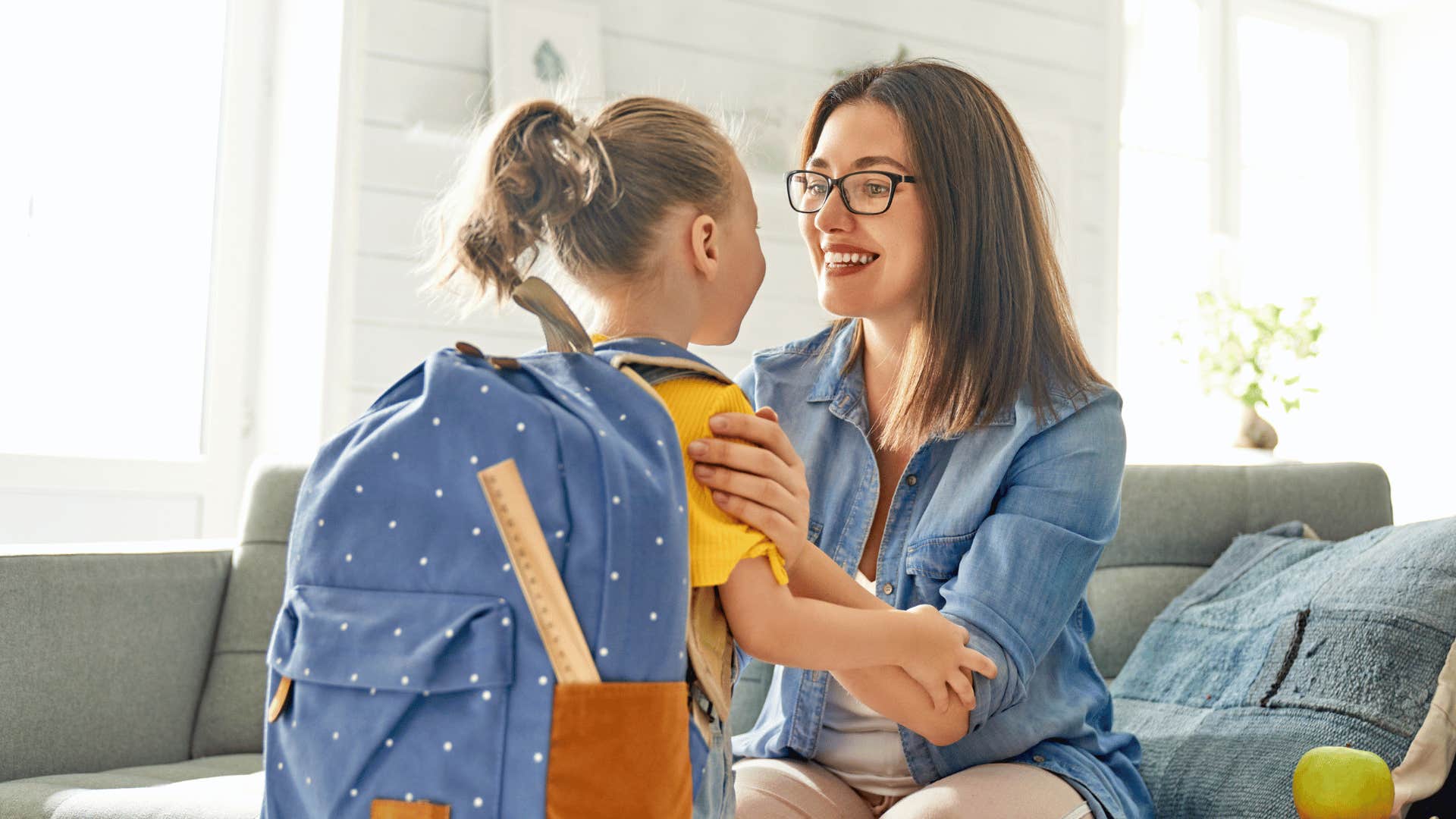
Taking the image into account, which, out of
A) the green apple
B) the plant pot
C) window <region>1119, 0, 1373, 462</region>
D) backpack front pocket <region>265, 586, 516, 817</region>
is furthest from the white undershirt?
window <region>1119, 0, 1373, 462</region>

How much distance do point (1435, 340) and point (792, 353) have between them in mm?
4671

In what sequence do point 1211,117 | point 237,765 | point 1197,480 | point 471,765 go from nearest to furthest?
point 471,765, point 237,765, point 1197,480, point 1211,117

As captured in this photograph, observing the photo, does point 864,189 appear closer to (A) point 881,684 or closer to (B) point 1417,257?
(A) point 881,684

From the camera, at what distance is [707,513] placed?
93 centimetres

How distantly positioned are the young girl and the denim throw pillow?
580 mm

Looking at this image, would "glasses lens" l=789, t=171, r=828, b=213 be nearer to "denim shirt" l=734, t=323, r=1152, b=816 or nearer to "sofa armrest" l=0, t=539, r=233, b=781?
"denim shirt" l=734, t=323, r=1152, b=816

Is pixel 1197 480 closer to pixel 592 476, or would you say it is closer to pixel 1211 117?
pixel 592 476

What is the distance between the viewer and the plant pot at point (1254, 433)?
3818 millimetres

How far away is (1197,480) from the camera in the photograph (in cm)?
205

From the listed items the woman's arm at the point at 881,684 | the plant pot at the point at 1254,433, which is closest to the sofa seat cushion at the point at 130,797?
the woman's arm at the point at 881,684

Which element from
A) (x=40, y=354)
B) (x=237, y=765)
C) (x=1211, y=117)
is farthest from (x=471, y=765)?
(x=1211, y=117)

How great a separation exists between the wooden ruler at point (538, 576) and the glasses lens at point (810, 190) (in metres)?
0.73

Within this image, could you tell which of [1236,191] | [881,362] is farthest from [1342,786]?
[1236,191]

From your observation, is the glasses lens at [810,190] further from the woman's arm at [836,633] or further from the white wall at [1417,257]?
the white wall at [1417,257]
